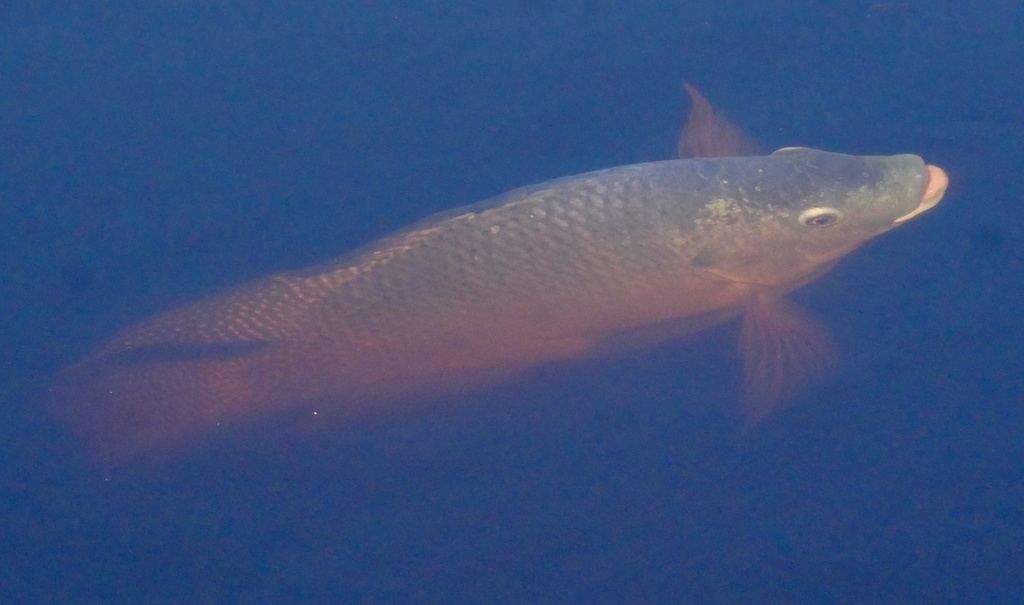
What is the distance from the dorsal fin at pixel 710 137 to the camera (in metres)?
5.12

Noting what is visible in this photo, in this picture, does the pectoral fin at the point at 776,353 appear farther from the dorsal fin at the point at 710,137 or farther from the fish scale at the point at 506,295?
the dorsal fin at the point at 710,137

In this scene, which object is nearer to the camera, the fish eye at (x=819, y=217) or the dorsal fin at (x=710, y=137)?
the fish eye at (x=819, y=217)

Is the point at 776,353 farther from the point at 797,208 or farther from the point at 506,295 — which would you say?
the point at 506,295

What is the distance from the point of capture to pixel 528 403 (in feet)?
14.9

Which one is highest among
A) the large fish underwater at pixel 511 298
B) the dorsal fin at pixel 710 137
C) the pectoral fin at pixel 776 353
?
the dorsal fin at pixel 710 137

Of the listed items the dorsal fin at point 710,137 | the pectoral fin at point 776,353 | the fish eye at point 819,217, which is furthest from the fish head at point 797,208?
the dorsal fin at point 710,137

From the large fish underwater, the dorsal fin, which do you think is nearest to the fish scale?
the large fish underwater

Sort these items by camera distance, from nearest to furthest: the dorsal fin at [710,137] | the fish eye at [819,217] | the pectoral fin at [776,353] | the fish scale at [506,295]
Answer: the fish scale at [506,295], the fish eye at [819,217], the pectoral fin at [776,353], the dorsal fin at [710,137]

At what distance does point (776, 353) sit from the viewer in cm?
455

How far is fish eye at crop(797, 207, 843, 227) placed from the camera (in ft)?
14.3

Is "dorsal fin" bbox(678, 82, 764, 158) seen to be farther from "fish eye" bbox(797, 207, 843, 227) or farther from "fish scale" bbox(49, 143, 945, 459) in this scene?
"fish eye" bbox(797, 207, 843, 227)

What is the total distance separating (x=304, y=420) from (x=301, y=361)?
355 mm

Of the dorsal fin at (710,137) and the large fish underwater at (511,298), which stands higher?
the dorsal fin at (710,137)

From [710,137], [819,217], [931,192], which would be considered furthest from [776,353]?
Result: [710,137]
